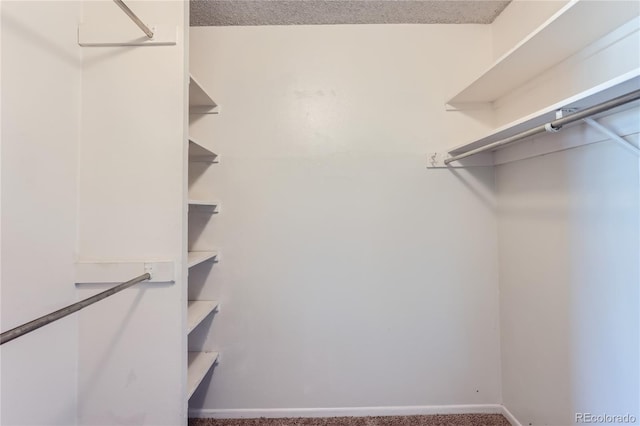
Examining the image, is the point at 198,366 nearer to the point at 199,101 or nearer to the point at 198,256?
the point at 198,256

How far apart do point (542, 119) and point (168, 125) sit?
1.55m

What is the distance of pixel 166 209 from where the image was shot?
1221 millimetres

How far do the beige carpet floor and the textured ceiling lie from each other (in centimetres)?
246

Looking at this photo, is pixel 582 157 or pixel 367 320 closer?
pixel 582 157

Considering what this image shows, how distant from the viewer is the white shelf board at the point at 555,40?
96 centimetres

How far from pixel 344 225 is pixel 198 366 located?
1.16m

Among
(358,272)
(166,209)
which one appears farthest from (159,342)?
(358,272)

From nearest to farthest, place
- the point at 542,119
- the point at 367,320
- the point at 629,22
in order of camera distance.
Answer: the point at 629,22 → the point at 542,119 → the point at 367,320

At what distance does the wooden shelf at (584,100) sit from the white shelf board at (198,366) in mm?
1880

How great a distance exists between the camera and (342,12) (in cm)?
169

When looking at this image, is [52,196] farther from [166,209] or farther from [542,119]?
[542,119]

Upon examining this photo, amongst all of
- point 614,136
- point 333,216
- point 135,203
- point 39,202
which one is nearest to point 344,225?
point 333,216

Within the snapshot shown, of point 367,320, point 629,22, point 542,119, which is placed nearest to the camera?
point 629,22

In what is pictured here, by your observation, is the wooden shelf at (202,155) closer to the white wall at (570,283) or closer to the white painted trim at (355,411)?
the white painted trim at (355,411)
